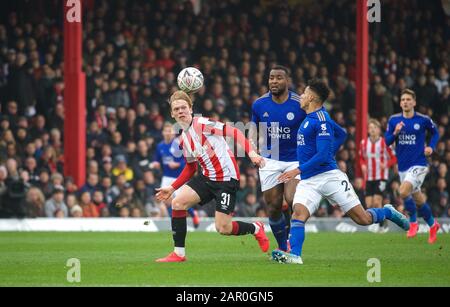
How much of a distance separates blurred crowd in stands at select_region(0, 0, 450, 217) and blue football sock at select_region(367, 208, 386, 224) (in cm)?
803

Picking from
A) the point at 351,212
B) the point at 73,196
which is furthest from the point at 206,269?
the point at 73,196

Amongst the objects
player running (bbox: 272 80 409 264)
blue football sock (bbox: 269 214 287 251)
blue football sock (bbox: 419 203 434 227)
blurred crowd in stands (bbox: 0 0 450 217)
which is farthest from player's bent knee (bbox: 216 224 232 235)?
blurred crowd in stands (bbox: 0 0 450 217)

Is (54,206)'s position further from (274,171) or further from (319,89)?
(319,89)

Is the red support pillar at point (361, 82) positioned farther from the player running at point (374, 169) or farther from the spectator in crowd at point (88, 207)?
the spectator in crowd at point (88, 207)

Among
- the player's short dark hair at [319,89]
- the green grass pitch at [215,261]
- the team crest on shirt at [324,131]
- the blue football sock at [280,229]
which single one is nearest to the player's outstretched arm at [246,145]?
the team crest on shirt at [324,131]

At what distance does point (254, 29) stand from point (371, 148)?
607 centimetres

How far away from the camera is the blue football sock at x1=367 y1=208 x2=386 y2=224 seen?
11586 millimetres

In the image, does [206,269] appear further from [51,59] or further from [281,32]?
[281,32]

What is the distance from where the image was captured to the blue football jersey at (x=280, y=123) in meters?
12.4

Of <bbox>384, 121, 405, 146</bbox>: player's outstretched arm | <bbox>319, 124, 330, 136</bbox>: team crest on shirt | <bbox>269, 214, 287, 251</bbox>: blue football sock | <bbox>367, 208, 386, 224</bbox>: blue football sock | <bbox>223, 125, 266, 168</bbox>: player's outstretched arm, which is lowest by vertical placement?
<bbox>269, 214, 287, 251</bbox>: blue football sock

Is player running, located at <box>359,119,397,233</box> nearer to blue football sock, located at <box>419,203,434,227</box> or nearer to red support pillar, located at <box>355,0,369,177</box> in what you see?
red support pillar, located at <box>355,0,369,177</box>

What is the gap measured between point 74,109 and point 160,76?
251cm

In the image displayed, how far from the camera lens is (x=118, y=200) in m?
19.5

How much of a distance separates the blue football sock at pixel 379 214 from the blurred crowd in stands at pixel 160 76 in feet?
26.3
